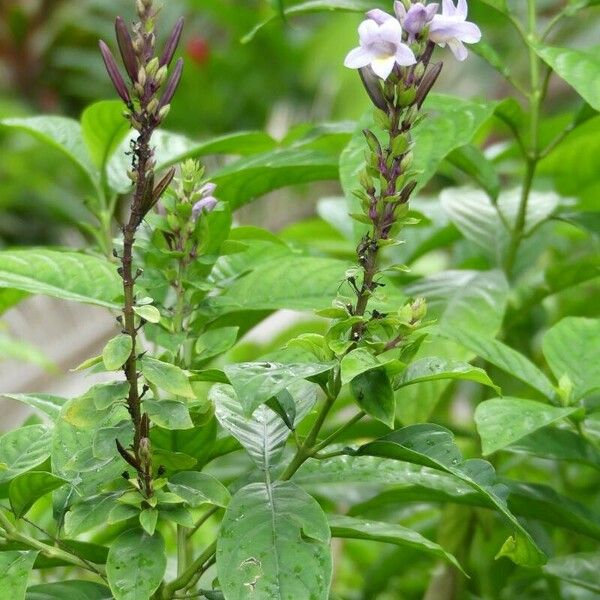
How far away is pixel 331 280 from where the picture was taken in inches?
29.3

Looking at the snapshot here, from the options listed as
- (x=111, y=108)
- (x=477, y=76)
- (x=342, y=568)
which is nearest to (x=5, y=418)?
(x=342, y=568)

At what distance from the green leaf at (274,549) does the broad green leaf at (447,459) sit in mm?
51

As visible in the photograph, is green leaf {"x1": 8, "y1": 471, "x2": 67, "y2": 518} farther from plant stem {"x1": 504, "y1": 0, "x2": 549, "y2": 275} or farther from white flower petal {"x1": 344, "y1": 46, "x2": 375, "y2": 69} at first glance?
plant stem {"x1": 504, "y1": 0, "x2": 549, "y2": 275}

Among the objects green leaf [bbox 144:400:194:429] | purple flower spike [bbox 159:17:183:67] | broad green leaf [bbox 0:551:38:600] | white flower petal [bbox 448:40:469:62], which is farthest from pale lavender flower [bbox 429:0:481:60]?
broad green leaf [bbox 0:551:38:600]

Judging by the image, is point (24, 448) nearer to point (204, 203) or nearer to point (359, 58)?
point (204, 203)

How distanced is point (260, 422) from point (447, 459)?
14 centimetres

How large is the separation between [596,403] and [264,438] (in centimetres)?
25

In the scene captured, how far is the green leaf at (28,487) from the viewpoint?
583 mm

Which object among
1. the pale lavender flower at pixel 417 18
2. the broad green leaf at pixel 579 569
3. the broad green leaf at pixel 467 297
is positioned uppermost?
the pale lavender flower at pixel 417 18

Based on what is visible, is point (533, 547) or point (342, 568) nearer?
point (533, 547)

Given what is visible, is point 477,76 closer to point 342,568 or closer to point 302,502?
point 342,568

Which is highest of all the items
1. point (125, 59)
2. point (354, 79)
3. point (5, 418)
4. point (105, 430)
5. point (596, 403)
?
point (125, 59)

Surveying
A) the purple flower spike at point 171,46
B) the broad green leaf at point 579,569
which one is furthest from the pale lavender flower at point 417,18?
the broad green leaf at point 579,569

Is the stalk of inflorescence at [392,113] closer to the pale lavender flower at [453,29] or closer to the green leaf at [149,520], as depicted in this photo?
the pale lavender flower at [453,29]
